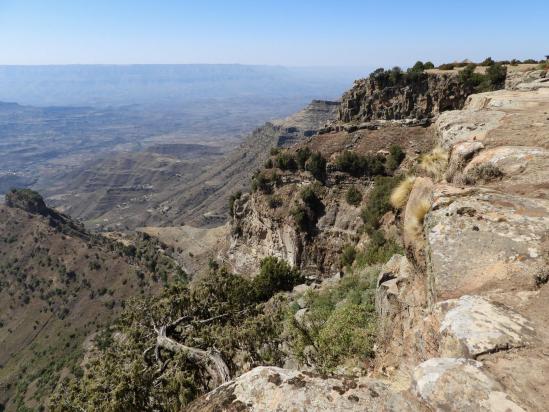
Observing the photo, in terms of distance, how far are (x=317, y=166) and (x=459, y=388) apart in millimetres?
44491

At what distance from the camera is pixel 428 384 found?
3.97m

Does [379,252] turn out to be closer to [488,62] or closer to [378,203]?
[378,203]

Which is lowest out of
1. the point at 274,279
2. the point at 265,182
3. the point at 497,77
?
the point at 274,279

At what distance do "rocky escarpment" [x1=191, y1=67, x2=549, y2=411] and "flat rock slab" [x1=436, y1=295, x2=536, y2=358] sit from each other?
0.4 inches

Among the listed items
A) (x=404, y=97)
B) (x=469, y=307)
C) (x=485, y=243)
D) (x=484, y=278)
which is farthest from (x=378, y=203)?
(x=469, y=307)

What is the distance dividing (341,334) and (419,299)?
364 cm

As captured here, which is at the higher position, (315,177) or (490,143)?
(490,143)

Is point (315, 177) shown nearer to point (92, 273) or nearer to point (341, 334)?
point (341, 334)

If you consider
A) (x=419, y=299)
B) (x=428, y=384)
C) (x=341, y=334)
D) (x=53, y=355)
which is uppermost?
(x=428, y=384)

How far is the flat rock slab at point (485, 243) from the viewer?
511cm

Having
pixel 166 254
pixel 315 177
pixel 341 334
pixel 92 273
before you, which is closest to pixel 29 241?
pixel 92 273

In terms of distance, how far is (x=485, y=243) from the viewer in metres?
5.59

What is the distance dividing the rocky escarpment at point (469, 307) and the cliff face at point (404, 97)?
46.4 m

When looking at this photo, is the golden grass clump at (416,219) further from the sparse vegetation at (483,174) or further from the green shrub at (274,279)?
the green shrub at (274,279)
